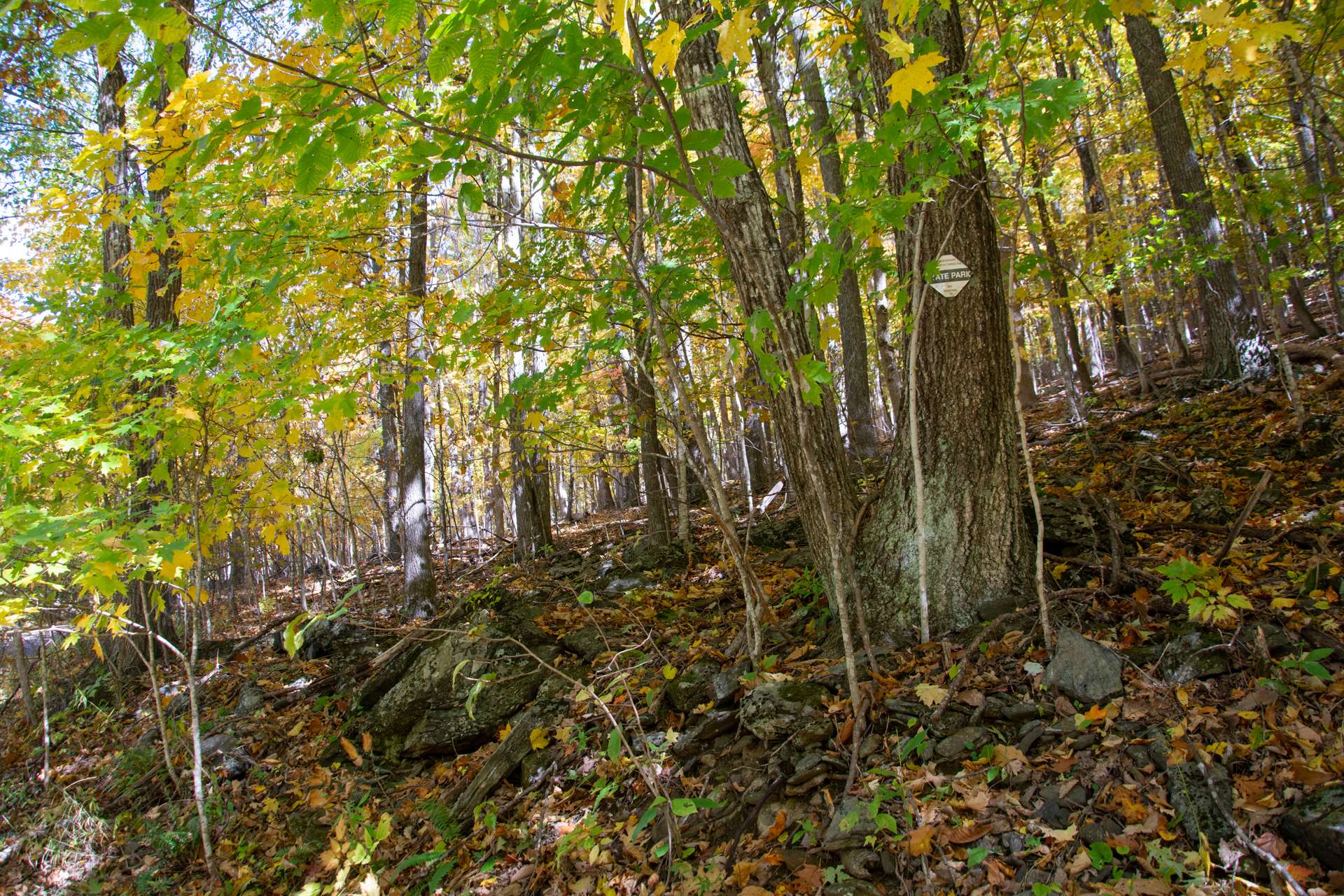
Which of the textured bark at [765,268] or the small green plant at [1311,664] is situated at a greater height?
the textured bark at [765,268]

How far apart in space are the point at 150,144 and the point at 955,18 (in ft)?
14.2

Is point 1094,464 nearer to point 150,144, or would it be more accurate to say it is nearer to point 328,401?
point 328,401

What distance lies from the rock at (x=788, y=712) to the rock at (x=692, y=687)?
42 centimetres

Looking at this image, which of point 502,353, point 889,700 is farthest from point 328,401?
point 502,353

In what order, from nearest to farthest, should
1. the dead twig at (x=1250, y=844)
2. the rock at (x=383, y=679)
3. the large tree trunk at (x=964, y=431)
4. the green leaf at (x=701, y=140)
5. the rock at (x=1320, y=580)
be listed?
the dead twig at (x=1250, y=844)
the green leaf at (x=701, y=140)
the rock at (x=1320, y=580)
the large tree trunk at (x=964, y=431)
the rock at (x=383, y=679)

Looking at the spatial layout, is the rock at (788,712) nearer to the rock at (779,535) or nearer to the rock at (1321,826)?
the rock at (1321,826)

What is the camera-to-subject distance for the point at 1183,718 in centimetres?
234

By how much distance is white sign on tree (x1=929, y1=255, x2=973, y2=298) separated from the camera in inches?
116

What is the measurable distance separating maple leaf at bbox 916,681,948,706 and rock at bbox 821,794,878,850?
1.73 ft

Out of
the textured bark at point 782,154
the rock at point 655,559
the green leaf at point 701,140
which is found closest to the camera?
the green leaf at point 701,140

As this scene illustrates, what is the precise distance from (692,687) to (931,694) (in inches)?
51.2

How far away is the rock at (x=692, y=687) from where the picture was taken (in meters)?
3.52

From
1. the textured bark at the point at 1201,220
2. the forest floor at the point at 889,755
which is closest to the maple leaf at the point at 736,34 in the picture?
the forest floor at the point at 889,755

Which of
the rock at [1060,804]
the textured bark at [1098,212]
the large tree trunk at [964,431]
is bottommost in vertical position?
the rock at [1060,804]
